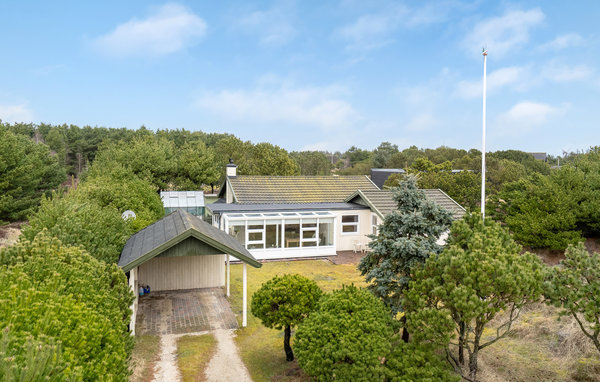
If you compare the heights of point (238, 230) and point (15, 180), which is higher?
point (15, 180)

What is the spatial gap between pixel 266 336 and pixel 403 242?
449 cm

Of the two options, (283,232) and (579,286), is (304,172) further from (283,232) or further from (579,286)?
(579,286)

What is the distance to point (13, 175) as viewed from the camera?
86.8 feet

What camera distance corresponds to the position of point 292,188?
25.7 meters

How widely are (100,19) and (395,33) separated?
61.2 feet

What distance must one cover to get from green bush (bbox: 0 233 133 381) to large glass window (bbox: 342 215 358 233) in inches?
577

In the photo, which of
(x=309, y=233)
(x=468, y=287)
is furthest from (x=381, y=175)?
(x=468, y=287)

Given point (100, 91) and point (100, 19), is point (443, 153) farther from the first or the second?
point (100, 19)

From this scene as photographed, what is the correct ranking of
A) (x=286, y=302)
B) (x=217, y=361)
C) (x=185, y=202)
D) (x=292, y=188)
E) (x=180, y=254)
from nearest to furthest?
(x=286, y=302) → (x=217, y=361) → (x=180, y=254) → (x=292, y=188) → (x=185, y=202)

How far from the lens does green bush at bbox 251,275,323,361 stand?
840 centimetres

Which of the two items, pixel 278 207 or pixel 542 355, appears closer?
pixel 542 355

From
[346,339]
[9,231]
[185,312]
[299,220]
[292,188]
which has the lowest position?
[185,312]

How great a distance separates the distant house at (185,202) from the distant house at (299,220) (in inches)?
204

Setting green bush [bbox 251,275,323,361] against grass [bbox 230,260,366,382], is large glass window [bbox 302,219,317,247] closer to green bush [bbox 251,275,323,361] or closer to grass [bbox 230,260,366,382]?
grass [bbox 230,260,366,382]
